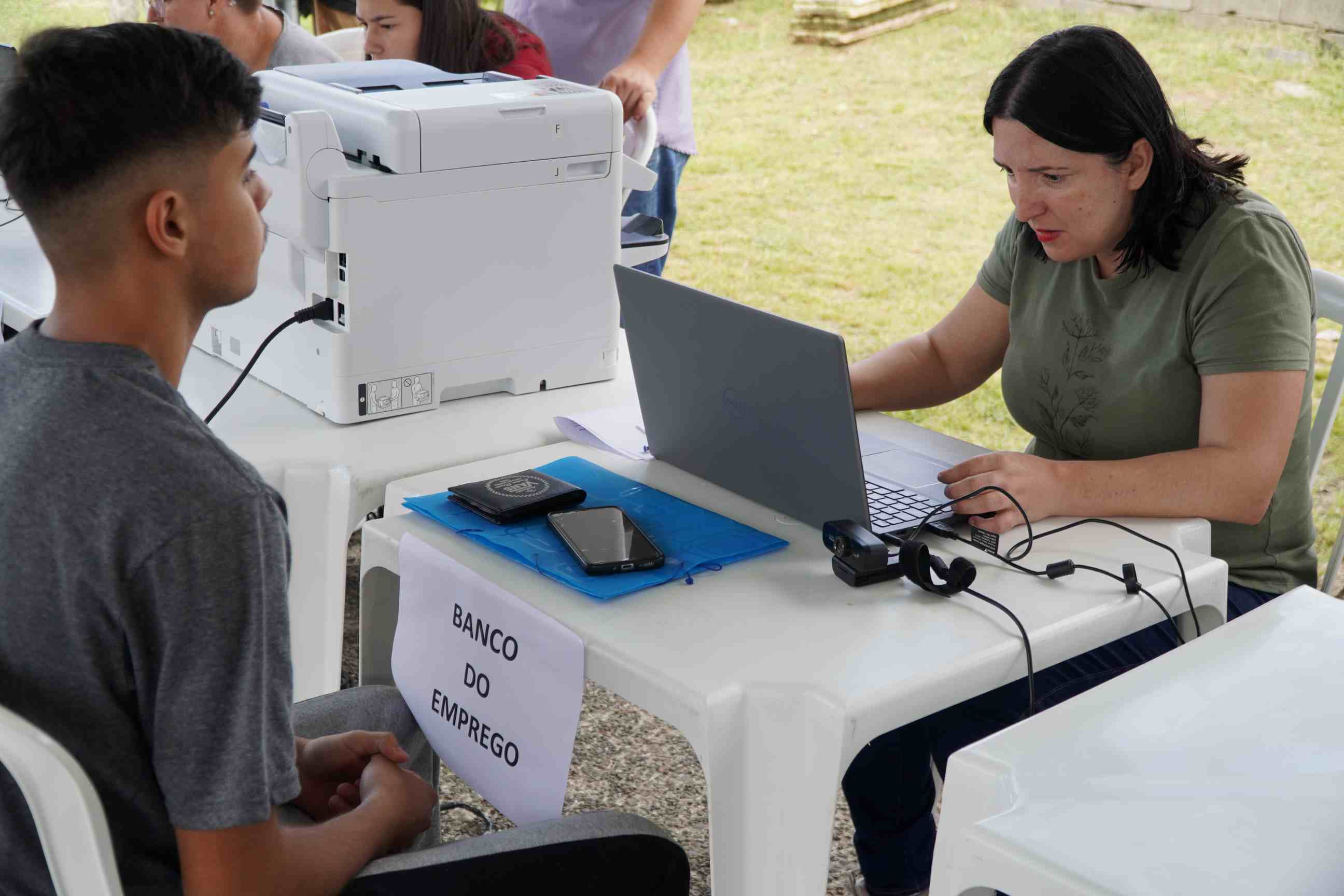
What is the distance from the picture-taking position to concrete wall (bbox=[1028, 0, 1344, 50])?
5938 mm

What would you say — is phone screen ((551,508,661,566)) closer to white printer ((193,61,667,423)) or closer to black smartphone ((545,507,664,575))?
black smartphone ((545,507,664,575))

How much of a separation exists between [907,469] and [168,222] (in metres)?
0.87

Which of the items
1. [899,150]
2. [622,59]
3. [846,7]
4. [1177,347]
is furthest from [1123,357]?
[846,7]

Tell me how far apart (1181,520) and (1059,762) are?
56cm

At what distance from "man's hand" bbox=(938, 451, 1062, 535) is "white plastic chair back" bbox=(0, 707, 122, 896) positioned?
2.88ft

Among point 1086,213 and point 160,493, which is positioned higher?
point 1086,213

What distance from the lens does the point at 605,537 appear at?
136 cm

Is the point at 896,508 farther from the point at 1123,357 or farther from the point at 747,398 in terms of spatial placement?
the point at 1123,357

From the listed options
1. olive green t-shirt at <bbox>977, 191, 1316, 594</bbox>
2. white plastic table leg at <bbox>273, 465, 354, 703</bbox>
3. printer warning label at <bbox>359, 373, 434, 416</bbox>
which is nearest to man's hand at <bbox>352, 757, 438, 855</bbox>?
white plastic table leg at <bbox>273, 465, 354, 703</bbox>

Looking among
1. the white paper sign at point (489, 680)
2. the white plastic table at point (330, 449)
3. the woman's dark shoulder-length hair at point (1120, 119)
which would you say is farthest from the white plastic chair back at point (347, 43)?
the white paper sign at point (489, 680)

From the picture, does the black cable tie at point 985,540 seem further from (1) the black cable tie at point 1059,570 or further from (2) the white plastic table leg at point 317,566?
(2) the white plastic table leg at point 317,566

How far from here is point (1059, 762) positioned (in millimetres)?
1006

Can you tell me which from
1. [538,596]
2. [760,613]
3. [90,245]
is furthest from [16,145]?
[760,613]

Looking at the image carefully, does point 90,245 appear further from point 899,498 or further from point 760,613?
point 899,498
